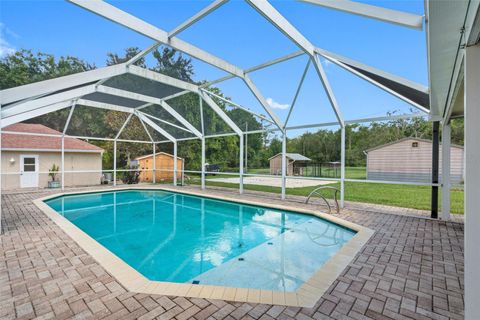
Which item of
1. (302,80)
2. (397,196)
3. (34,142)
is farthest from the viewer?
(34,142)

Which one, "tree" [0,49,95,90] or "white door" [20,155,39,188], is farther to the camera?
"white door" [20,155,39,188]

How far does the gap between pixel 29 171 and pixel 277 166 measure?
13005 mm

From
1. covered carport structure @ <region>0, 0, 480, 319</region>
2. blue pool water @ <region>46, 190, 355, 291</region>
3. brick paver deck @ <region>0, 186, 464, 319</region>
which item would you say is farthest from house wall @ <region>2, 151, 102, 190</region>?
brick paver deck @ <region>0, 186, 464, 319</region>

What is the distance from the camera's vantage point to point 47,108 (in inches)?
362

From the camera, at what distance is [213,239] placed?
5797 mm

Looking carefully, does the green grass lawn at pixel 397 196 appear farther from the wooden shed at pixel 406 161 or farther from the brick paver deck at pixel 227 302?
the brick paver deck at pixel 227 302

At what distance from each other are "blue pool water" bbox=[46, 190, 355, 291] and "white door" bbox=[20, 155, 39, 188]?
408cm

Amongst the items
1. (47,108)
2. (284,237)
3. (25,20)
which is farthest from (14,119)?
(284,237)

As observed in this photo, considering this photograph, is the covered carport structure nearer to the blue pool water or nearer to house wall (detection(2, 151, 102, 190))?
the blue pool water

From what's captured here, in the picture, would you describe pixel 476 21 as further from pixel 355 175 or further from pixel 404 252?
pixel 355 175

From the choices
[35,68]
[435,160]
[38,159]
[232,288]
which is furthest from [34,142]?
[435,160]

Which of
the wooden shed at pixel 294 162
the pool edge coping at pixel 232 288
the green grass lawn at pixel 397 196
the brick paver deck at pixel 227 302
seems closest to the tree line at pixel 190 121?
the wooden shed at pixel 294 162

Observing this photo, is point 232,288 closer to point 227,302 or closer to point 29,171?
point 227,302

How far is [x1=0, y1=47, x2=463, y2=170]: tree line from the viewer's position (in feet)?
21.1
